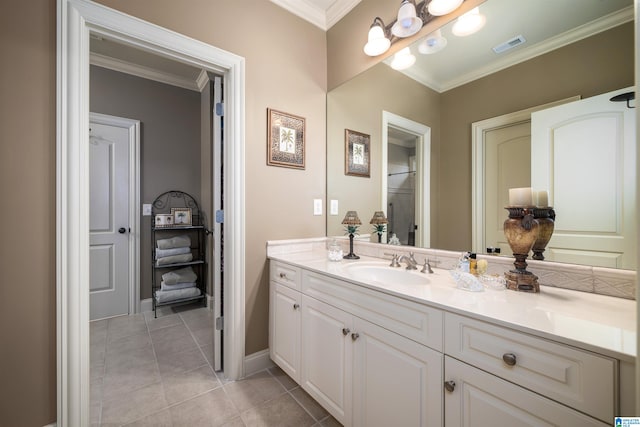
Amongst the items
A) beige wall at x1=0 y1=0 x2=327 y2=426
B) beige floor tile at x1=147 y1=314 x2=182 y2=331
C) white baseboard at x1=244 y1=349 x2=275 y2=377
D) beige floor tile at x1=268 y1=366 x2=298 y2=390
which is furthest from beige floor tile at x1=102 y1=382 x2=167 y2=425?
beige floor tile at x1=147 y1=314 x2=182 y2=331

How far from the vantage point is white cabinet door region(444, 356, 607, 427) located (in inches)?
25.5

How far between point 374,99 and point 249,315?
6.03ft

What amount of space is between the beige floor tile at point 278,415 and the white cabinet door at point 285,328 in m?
0.15

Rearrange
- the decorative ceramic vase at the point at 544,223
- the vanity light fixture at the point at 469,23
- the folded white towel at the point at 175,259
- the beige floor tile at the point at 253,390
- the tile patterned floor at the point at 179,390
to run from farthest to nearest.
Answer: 1. the folded white towel at the point at 175,259
2. the beige floor tile at the point at 253,390
3. the tile patterned floor at the point at 179,390
4. the vanity light fixture at the point at 469,23
5. the decorative ceramic vase at the point at 544,223

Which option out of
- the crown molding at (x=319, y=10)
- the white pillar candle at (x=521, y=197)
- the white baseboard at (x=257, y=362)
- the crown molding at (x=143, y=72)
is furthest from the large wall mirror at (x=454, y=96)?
the crown molding at (x=143, y=72)

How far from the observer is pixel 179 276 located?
2.94 meters

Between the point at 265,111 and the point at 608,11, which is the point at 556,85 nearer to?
the point at 608,11

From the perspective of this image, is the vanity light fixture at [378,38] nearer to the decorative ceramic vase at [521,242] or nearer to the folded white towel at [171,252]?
the decorative ceramic vase at [521,242]

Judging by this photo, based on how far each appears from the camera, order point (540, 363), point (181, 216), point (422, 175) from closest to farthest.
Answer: point (540, 363)
point (422, 175)
point (181, 216)

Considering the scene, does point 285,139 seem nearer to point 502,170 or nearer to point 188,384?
point 502,170

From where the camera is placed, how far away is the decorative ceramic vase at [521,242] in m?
1.01

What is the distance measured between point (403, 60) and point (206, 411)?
2489mm

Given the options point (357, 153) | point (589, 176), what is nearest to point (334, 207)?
point (357, 153)

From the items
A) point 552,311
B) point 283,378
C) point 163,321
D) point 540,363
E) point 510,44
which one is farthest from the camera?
point 163,321
